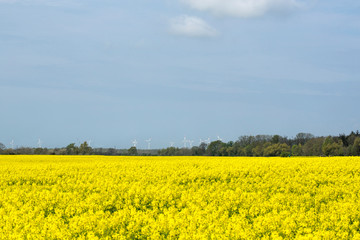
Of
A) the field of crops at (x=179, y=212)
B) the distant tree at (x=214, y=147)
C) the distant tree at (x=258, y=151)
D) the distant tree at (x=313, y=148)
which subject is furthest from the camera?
the distant tree at (x=214, y=147)

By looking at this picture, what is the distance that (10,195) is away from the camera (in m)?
17.3

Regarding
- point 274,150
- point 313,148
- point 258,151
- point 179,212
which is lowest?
point 179,212

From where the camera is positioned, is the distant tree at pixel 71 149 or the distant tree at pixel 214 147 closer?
the distant tree at pixel 71 149

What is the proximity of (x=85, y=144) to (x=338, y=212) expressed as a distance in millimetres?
102886

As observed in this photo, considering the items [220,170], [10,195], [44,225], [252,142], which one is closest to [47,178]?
[10,195]

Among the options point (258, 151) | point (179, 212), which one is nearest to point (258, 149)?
point (258, 151)

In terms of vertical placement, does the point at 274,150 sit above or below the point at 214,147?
below

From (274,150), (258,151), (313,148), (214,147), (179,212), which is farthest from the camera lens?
(214,147)

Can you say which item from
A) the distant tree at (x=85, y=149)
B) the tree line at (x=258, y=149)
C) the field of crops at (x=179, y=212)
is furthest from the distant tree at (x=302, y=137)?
the field of crops at (x=179, y=212)

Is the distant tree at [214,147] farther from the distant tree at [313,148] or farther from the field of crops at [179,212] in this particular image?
the field of crops at [179,212]

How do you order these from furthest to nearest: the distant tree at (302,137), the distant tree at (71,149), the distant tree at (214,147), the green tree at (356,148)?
the distant tree at (302,137), the distant tree at (214,147), the green tree at (356,148), the distant tree at (71,149)

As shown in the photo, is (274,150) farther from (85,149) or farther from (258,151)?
(85,149)

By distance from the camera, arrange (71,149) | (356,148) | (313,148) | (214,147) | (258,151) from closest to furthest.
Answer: (71,149)
(356,148)
(258,151)
(313,148)
(214,147)

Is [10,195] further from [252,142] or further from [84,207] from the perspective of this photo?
[252,142]
